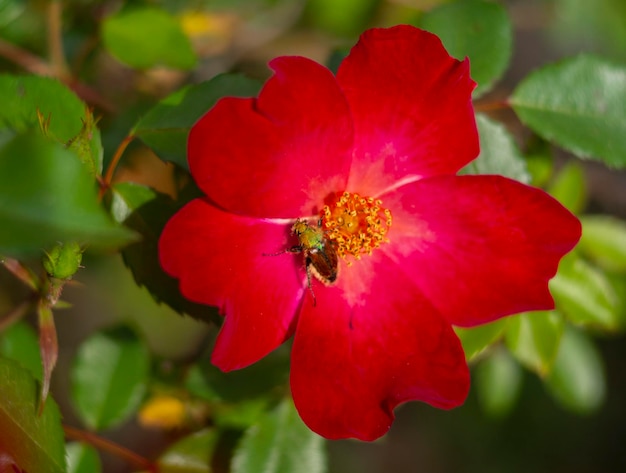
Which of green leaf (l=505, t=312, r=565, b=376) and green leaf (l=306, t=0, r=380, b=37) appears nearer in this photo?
green leaf (l=505, t=312, r=565, b=376)

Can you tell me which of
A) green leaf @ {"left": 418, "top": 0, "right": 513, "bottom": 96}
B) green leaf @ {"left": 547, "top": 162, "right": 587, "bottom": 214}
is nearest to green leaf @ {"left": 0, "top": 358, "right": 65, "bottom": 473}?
green leaf @ {"left": 418, "top": 0, "right": 513, "bottom": 96}

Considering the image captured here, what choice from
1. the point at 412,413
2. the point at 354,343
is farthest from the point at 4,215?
the point at 412,413

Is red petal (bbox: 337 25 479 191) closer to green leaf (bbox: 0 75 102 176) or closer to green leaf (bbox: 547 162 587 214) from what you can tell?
green leaf (bbox: 0 75 102 176)

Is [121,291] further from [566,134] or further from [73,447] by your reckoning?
[566,134]

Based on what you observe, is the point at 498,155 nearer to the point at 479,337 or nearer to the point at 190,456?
the point at 479,337

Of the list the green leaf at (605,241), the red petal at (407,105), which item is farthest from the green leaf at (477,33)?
the green leaf at (605,241)

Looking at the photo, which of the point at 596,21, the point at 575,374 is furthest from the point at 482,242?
the point at 596,21
